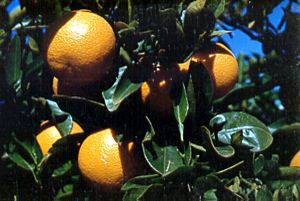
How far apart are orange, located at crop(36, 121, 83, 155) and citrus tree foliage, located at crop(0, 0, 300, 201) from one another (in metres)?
0.02

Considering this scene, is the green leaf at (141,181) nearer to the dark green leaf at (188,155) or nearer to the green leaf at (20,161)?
the dark green leaf at (188,155)

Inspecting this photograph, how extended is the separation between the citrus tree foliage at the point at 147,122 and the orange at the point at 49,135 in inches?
0.7

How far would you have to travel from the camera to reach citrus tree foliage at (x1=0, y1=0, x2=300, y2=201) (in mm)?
952

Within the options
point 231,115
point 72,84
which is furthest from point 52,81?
point 231,115

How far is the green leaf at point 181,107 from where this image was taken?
0.94 m

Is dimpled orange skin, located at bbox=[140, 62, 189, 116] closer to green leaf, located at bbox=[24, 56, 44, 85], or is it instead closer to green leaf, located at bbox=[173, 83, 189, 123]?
green leaf, located at bbox=[173, 83, 189, 123]

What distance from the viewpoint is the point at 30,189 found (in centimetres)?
108

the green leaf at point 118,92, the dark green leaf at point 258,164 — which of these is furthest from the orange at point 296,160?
the green leaf at point 118,92

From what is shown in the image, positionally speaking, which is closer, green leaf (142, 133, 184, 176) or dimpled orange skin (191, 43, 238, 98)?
green leaf (142, 133, 184, 176)

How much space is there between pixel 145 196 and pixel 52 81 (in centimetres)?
35

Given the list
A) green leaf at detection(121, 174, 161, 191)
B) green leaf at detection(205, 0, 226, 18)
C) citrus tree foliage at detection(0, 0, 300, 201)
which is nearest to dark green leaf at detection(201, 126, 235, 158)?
citrus tree foliage at detection(0, 0, 300, 201)

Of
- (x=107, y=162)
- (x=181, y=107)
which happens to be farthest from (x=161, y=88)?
(x=107, y=162)

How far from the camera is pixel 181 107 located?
3.12ft

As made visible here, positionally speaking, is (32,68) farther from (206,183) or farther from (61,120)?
(206,183)
